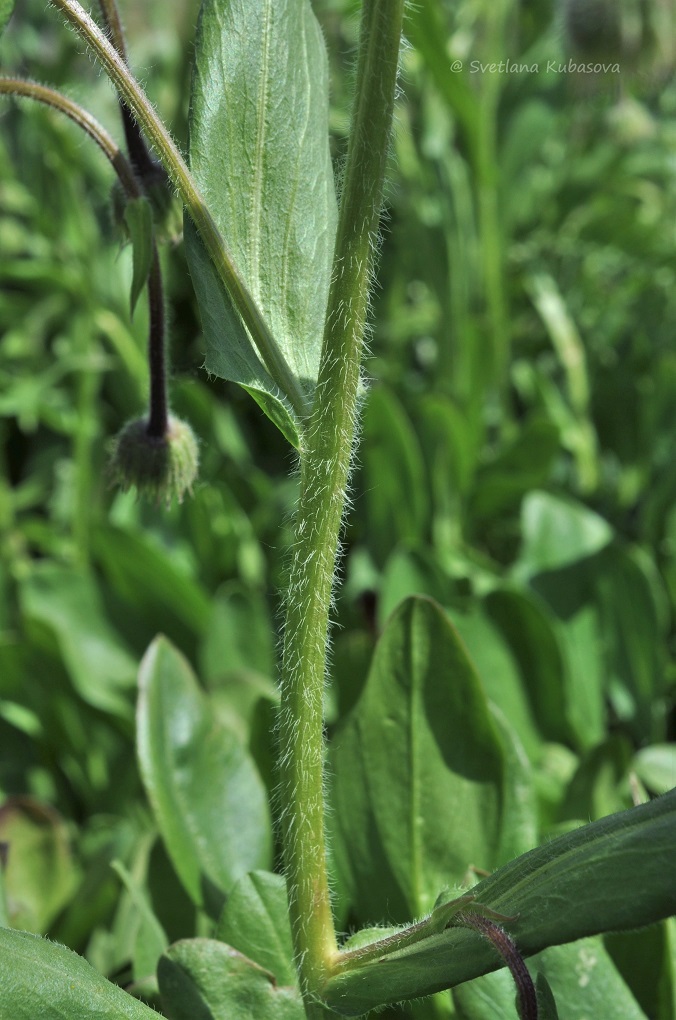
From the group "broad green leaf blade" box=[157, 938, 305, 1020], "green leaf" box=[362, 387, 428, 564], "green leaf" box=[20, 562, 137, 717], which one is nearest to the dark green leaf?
"green leaf" box=[362, 387, 428, 564]

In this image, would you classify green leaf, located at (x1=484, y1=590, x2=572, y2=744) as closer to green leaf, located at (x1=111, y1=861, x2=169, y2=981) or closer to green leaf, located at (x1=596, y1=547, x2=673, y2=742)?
green leaf, located at (x1=596, y1=547, x2=673, y2=742)

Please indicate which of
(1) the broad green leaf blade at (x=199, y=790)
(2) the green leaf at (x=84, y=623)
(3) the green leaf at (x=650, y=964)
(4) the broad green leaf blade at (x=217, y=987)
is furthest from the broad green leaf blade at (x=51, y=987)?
(2) the green leaf at (x=84, y=623)

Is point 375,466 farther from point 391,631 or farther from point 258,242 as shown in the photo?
point 258,242

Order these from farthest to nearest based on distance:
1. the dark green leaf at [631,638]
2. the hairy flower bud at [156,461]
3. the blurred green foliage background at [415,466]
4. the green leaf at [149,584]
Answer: the green leaf at [149,584]
the dark green leaf at [631,638]
the blurred green foliage background at [415,466]
the hairy flower bud at [156,461]

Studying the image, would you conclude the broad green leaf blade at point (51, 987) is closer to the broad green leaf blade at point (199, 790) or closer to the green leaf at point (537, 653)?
the broad green leaf blade at point (199, 790)

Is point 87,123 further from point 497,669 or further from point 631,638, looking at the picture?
point 631,638

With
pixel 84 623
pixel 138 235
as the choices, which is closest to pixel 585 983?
pixel 138 235
